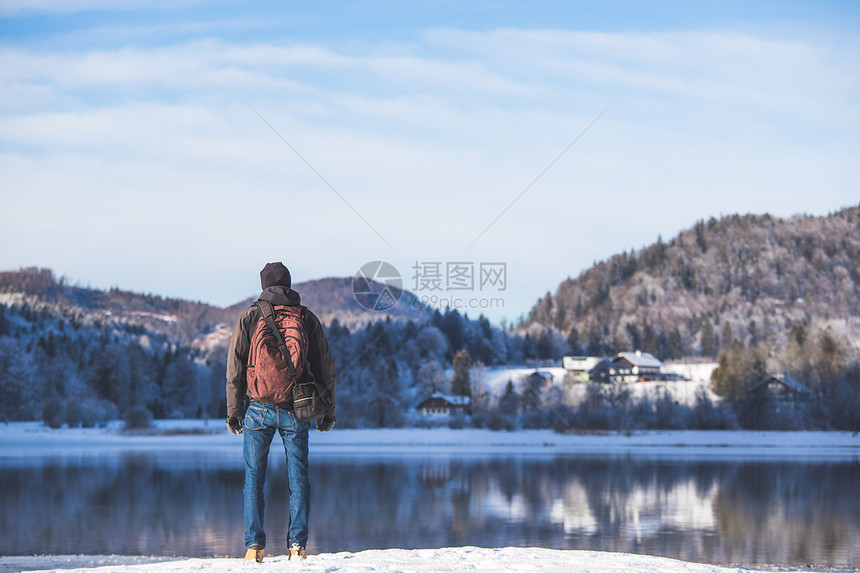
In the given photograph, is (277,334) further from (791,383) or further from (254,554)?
(791,383)

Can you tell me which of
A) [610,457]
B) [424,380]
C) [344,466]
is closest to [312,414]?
[344,466]

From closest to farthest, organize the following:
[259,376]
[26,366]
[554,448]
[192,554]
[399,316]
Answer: [259,376], [192,554], [554,448], [26,366], [399,316]

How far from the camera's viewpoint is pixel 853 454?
51406 mm

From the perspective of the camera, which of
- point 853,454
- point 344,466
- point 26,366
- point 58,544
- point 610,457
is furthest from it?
point 26,366

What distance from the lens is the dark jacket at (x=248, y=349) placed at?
8.04 metres

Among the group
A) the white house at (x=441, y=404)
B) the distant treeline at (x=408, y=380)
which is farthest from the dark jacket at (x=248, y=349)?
the white house at (x=441, y=404)

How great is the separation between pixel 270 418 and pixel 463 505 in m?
16.1

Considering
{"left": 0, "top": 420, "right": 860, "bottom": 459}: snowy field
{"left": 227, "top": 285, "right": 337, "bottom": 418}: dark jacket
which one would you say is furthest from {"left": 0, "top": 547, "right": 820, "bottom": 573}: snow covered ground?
{"left": 0, "top": 420, "right": 860, "bottom": 459}: snowy field

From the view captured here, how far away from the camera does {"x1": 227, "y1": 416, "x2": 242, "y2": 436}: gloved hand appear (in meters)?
8.08

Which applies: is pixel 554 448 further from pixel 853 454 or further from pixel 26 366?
pixel 26 366

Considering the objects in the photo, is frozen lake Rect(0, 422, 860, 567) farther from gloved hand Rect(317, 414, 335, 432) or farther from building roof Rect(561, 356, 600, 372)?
building roof Rect(561, 356, 600, 372)

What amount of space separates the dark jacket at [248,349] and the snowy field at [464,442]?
39077 millimetres

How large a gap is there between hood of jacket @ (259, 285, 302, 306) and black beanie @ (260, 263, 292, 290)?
5 centimetres

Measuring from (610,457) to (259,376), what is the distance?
1566 inches
